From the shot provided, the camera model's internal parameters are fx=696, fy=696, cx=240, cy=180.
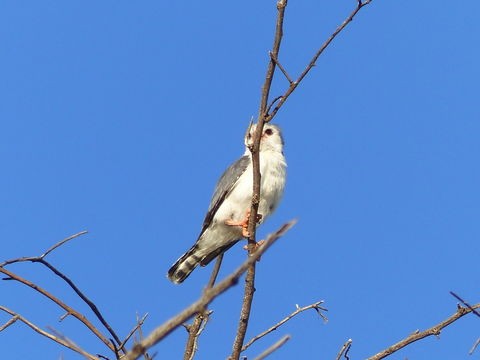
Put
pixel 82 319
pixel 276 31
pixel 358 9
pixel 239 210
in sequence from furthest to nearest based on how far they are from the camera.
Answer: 1. pixel 239 210
2. pixel 358 9
3. pixel 276 31
4. pixel 82 319

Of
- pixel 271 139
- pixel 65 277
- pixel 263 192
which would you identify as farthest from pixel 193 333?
pixel 271 139

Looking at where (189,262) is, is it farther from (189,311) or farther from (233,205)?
(189,311)

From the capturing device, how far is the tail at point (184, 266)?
24.2ft

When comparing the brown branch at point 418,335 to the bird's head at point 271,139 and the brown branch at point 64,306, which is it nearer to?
the brown branch at point 64,306

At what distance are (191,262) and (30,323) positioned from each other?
4.42 meters

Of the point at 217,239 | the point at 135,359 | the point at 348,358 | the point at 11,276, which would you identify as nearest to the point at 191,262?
the point at 217,239

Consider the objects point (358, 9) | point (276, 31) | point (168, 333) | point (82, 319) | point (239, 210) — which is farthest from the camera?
point (239, 210)

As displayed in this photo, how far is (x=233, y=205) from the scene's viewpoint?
23.7ft

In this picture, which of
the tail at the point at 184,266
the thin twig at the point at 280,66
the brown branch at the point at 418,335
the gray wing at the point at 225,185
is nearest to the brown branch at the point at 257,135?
the thin twig at the point at 280,66

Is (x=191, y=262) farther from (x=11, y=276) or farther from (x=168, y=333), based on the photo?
(x=168, y=333)

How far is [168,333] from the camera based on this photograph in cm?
123

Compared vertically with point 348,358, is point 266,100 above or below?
above

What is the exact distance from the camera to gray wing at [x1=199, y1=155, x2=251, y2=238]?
7.33 meters

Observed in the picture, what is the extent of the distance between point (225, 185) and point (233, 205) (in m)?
0.27
